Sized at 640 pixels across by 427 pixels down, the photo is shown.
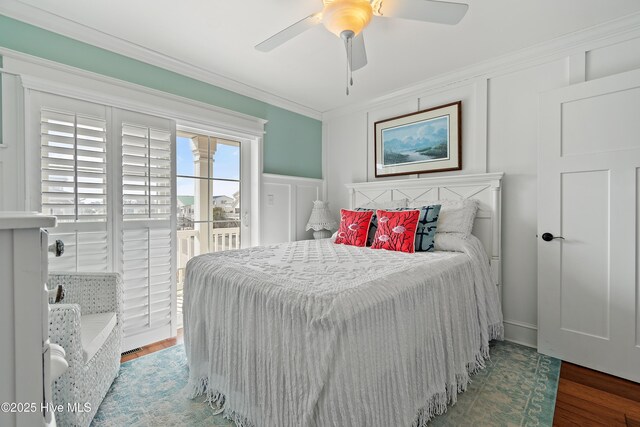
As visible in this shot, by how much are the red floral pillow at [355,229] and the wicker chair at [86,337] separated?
1.85m

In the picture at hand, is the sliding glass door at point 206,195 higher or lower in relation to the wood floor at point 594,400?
higher

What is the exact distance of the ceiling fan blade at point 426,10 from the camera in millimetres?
1474

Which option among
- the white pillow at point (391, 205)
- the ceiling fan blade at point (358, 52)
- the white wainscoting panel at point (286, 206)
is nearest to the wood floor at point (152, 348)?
the white wainscoting panel at point (286, 206)

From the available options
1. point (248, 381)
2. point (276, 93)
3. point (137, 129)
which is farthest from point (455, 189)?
point (137, 129)

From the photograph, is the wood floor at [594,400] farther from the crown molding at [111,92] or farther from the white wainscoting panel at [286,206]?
the crown molding at [111,92]

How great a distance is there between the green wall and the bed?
170cm

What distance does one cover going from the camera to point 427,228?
2.43 m

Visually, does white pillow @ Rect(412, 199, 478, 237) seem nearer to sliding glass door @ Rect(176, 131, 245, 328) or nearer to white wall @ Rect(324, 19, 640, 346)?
white wall @ Rect(324, 19, 640, 346)

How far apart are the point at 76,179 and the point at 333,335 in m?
2.27

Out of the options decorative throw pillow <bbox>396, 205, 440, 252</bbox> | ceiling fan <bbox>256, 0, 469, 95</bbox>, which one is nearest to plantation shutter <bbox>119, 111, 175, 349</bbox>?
ceiling fan <bbox>256, 0, 469, 95</bbox>

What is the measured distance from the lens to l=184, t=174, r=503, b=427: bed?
1.09m

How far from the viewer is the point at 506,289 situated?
2594mm

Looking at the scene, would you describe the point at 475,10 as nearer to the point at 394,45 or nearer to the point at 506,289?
the point at 394,45

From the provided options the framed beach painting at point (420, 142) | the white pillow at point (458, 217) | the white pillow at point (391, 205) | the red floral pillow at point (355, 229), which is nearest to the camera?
the white pillow at point (458, 217)
